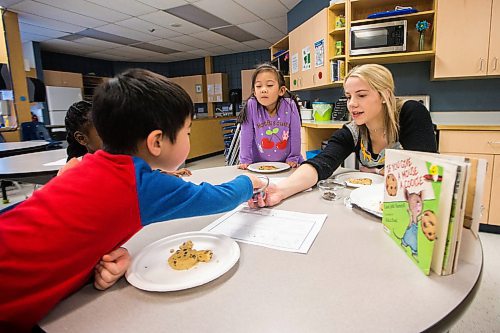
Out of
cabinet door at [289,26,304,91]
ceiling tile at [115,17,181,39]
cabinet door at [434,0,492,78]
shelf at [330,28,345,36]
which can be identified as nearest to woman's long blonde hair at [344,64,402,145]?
cabinet door at [434,0,492,78]

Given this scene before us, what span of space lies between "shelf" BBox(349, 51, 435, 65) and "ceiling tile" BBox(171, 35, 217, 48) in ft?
12.8

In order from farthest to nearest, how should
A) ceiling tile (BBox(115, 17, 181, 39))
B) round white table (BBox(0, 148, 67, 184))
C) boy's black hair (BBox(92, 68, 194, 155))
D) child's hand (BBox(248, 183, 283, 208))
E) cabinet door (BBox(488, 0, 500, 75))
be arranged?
ceiling tile (BBox(115, 17, 181, 39)) → cabinet door (BBox(488, 0, 500, 75)) → round white table (BBox(0, 148, 67, 184)) → child's hand (BBox(248, 183, 283, 208)) → boy's black hair (BBox(92, 68, 194, 155))

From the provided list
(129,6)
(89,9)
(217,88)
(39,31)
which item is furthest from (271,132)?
(217,88)

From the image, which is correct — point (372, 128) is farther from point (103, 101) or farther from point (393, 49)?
point (393, 49)

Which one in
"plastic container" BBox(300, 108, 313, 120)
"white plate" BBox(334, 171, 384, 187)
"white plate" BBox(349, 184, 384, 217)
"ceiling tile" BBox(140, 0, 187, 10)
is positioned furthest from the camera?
"ceiling tile" BBox(140, 0, 187, 10)

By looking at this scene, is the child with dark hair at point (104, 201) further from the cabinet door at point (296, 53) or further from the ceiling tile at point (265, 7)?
the ceiling tile at point (265, 7)

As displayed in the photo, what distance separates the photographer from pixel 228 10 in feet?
14.3

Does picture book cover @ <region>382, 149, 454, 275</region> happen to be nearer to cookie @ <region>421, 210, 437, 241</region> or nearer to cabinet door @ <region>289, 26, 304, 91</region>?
cookie @ <region>421, 210, 437, 241</region>

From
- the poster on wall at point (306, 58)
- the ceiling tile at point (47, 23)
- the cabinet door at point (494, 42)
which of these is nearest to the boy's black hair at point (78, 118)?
the poster on wall at point (306, 58)

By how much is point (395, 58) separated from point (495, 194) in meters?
1.51

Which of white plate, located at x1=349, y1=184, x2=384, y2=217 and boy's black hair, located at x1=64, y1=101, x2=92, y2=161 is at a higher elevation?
boy's black hair, located at x1=64, y1=101, x2=92, y2=161

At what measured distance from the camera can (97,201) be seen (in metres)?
0.53

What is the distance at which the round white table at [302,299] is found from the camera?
43 cm

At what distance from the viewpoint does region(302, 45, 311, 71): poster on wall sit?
11.8 ft
